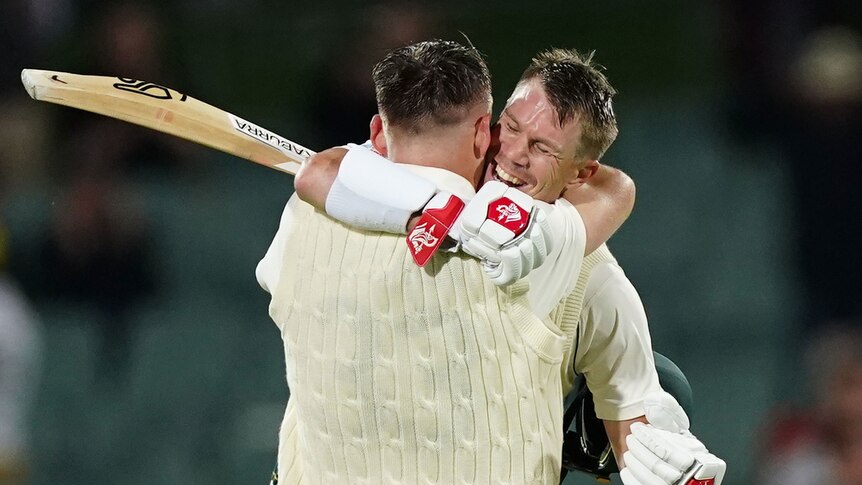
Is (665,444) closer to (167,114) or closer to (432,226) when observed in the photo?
(432,226)

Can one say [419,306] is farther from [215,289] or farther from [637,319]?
[215,289]

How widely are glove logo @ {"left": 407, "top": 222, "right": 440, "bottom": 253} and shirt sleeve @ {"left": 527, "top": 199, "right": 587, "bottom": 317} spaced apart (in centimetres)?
11

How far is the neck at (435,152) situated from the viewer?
4.15 feet

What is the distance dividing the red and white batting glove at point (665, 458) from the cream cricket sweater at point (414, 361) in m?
0.08

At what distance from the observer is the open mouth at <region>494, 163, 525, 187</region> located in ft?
4.27

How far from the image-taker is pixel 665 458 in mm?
1311

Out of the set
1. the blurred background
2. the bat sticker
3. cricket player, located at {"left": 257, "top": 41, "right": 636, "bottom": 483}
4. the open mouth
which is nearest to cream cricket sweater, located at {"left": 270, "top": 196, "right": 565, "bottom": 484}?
cricket player, located at {"left": 257, "top": 41, "right": 636, "bottom": 483}

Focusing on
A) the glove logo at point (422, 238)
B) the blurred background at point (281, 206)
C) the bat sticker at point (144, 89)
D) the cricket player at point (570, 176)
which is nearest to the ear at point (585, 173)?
the cricket player at point (570, 176)

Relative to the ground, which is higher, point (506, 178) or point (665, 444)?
point (506, 178)

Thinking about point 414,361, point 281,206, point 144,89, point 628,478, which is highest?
point 144,89

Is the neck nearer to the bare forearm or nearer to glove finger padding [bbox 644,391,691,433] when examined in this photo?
the bare forearm

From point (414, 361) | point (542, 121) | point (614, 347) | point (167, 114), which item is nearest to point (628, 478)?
point (614, 347)

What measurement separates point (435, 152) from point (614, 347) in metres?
0.33

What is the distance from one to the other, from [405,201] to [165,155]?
2248 mm
